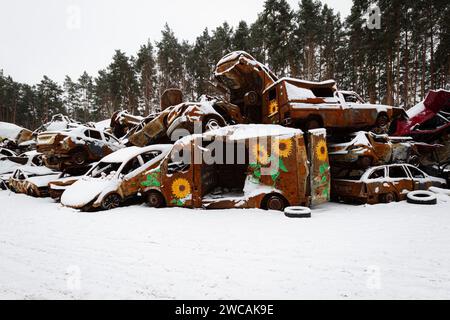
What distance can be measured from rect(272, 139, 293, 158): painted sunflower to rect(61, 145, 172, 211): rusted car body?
354cm

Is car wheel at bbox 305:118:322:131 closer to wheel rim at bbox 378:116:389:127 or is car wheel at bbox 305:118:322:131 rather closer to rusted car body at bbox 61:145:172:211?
wheel rim at bbox 378:116:389:127

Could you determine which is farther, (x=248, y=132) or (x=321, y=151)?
(x=321, y=151)

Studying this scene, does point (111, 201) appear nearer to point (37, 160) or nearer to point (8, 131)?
point (37, 160)

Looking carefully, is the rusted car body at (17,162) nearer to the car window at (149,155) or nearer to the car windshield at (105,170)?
the car windshield at (105,170)

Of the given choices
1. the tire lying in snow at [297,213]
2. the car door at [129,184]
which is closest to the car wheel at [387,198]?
the tire lying in snow at [297,213]

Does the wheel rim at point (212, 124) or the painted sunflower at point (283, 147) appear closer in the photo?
the painted sunflower at point (283, 147)

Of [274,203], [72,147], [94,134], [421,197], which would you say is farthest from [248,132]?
[94,134]

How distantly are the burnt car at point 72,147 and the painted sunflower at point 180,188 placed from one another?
668 cm

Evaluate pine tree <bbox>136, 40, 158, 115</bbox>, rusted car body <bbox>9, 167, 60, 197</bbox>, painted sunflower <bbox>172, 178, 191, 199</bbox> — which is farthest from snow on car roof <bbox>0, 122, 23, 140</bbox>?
painted sunflower <bbox>172, 178, 191, 199</bbox>

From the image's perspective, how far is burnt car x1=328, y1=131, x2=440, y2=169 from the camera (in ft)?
27.7

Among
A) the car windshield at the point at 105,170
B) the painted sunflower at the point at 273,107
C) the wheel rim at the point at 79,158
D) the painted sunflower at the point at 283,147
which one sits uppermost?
the painted sunflower at the point at 273,107

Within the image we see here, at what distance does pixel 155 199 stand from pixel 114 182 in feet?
4.46

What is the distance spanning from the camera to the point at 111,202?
7.38 meters

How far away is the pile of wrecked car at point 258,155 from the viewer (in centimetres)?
723
